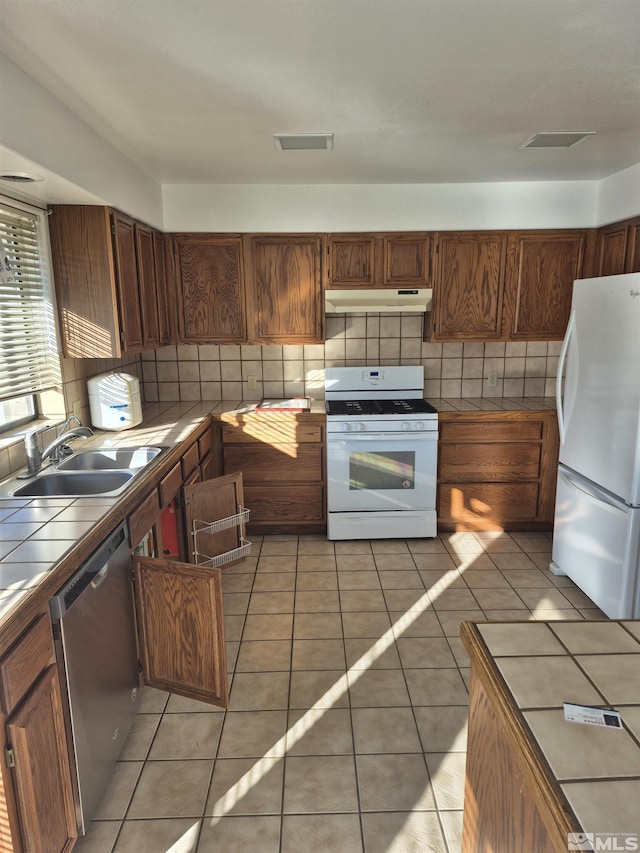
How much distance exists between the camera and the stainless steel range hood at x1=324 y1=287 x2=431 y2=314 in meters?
3.71

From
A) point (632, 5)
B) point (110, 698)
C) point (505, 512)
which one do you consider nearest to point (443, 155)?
point (632, 5)

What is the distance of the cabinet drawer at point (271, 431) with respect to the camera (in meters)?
3.66

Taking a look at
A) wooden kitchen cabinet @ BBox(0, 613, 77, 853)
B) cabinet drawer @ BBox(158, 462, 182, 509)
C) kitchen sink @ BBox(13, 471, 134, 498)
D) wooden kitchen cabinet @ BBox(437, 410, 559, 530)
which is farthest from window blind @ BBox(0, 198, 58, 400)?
wooden kitchen cabinet @ BBox(437, 410, 559, 530)

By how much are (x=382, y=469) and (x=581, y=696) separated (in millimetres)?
2717

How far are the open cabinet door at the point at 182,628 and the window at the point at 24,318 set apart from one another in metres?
1.05

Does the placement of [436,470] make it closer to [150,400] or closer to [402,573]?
[402,573]

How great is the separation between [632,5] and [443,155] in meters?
1.53

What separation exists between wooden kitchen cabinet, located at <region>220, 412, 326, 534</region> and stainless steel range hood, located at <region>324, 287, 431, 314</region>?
0.80 metres

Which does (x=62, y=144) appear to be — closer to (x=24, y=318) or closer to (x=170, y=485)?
(x=24, y=318)

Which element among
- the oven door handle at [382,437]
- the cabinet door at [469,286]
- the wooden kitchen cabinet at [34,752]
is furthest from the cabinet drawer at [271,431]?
the wooden kitchen cabinet at [34,752]

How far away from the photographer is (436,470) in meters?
3.72

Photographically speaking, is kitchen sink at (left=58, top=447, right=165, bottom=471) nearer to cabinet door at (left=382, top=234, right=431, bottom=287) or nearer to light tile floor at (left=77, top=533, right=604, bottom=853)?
light tile floor at (left=77, top=533, right=604, bottom=853)

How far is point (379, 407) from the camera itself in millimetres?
3785

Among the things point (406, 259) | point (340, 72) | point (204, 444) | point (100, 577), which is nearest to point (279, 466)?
point (204, 444)
